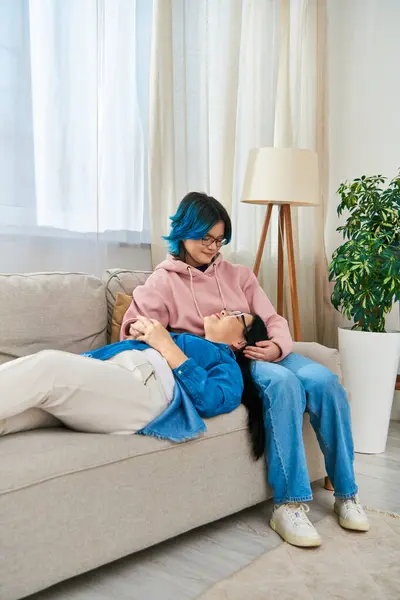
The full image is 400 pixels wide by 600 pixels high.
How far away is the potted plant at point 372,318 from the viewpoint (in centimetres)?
286

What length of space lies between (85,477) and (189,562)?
1.42 ft

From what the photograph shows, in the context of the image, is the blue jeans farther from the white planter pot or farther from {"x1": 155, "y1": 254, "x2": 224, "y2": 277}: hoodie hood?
the white planter pot

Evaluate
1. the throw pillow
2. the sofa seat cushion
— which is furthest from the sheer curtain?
the sofa seat cushion

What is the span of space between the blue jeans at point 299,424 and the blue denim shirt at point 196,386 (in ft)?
0.37

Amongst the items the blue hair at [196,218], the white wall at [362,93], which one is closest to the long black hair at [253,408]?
the blue hair at [196,218]

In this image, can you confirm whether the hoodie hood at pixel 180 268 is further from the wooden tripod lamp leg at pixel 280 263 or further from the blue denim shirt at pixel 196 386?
the wooden tripod lamp leg at pixel 280 263

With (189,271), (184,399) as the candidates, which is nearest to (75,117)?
(189,271)

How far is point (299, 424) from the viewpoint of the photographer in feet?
6.44

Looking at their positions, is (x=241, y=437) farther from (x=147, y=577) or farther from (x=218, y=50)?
(x=218, y=50)

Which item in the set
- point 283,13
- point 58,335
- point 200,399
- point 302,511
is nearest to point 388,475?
point 302,511

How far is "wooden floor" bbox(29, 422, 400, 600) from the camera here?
160 centimetres

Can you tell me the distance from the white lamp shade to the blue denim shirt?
3.54 feet

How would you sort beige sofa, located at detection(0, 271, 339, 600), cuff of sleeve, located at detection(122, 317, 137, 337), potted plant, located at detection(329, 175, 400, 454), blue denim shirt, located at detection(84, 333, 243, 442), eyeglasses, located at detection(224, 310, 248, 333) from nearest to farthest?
beige sofa, located at detection(0, 271, 339, 600) → blue denim shirt, located at detection(84, 333, 243, 442) → cuff of sleeve, located at detection(122, 317, 137, 337) → eyeglasses, located at detection(224, 310, 248, 333) → potted plant, located at detection(329, 175, 400, 454)

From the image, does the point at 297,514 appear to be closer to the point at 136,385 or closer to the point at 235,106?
the point at 136,385
